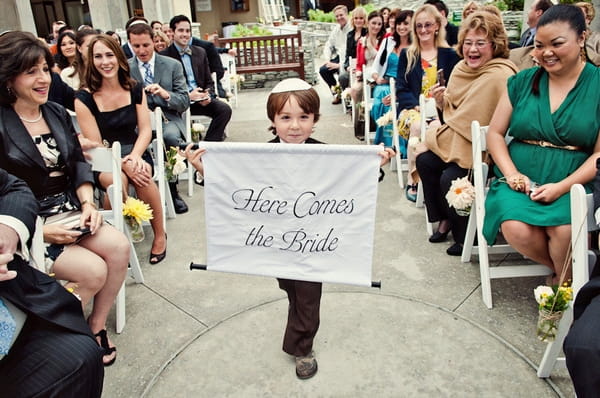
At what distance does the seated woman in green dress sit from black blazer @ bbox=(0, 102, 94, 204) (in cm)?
264

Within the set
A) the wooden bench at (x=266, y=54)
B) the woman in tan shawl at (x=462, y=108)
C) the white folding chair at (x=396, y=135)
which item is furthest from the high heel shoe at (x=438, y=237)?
the wooden bench at (x=266, y=54)

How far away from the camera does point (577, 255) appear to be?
226 centimetres

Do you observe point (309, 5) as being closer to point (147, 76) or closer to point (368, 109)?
point (368, 109)

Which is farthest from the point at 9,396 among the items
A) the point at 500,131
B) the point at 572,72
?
the point at 572,72

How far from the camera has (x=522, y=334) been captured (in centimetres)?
275

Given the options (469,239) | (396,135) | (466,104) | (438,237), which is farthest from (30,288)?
(396,135)

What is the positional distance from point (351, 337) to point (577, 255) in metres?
1.28

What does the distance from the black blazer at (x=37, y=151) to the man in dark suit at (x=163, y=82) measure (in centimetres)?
185

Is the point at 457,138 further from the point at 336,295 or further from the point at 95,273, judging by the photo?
the point at 95,273

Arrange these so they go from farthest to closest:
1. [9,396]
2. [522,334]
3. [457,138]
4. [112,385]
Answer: [457,138] → [522,334] → [112,385] → [9,396]

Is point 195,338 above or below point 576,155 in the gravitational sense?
below

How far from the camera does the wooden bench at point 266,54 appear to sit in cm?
1125

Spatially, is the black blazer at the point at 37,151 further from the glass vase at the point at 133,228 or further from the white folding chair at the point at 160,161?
the white folding chair at the point at 160,161

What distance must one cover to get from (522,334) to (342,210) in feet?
4.75
